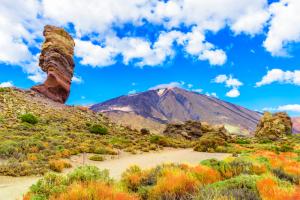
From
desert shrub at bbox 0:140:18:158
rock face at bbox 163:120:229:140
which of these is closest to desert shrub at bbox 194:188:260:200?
desert shrub at bbox 0:140:18:158

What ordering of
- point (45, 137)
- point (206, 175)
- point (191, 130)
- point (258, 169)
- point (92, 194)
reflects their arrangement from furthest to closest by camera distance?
point (191, 130)
point (45, 137)
point (258, 169)
point (206, 175)
point (92, 194)

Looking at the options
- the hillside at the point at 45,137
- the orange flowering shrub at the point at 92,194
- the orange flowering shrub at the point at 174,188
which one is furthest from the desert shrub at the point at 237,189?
the hillside at the point at 45,137

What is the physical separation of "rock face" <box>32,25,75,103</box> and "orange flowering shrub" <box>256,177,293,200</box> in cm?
5121

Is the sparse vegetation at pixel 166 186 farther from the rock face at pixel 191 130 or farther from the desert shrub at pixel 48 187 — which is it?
the rock face at pixel 191 130

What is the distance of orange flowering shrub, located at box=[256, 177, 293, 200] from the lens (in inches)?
236

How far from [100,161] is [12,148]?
6.06 m

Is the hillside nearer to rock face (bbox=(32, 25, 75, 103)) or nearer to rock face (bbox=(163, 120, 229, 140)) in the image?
rock face (bbox=(32, 25, 75, 103))

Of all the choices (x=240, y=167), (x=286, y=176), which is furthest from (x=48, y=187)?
(x=286, y=176)

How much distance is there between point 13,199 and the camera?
9.38 m

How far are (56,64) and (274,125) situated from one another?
51908mm

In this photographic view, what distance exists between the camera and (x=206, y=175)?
30.5 ft

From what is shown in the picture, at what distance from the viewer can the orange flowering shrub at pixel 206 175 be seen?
9055mm

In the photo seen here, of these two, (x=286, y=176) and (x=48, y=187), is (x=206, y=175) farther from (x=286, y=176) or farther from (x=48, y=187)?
(x=48, y=187)

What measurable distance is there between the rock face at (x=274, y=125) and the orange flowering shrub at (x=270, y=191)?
210 feet
